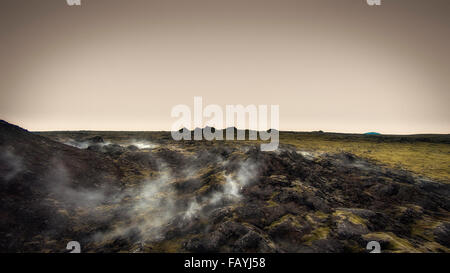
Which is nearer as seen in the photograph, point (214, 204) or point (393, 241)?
point (393, 241)

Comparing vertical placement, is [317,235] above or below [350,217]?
below

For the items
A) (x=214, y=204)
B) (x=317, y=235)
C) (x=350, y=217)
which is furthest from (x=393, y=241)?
(x=214, y=204)

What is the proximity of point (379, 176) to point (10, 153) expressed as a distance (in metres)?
43.7

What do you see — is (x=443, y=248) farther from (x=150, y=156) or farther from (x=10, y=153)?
(x=10, y=153)

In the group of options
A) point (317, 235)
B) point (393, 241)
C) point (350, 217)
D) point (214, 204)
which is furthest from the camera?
point (214, 204)

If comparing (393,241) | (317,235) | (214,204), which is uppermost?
(214,204)

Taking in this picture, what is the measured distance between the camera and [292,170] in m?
25.9

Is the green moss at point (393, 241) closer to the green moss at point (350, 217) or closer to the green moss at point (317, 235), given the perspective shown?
the green moss at point (350, 217)

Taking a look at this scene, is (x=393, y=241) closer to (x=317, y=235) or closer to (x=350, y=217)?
(x=350, y=217)

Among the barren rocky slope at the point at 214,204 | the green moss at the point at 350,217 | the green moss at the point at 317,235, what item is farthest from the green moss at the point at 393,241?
the green moss at the point at 317,235

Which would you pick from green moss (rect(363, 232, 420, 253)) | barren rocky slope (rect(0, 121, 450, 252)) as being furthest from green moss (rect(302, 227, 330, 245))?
green moss (rect(363, 232, 420, 253))

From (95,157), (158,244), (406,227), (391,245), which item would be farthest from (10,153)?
(406,227)

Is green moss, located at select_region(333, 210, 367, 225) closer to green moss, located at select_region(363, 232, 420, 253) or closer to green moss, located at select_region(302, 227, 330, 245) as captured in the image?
green moss, located at select_region(363, 232, 420, 253)

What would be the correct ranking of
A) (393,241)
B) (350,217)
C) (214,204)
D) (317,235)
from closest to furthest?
(393,241)
(317,235)
(350,217)
(214,204)
